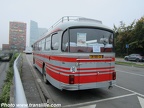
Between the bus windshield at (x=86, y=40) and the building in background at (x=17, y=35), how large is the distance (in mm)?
77279

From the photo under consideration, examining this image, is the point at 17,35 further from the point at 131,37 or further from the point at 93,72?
the point at 93,72

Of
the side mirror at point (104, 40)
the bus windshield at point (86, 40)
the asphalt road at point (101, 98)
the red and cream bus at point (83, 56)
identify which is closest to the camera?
the asphalt road at point (101, 98)

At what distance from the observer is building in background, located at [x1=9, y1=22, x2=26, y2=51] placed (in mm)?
82438

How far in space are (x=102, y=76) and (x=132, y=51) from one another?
39840mm

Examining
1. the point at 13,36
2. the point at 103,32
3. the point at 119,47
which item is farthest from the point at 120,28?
the point at 13,36

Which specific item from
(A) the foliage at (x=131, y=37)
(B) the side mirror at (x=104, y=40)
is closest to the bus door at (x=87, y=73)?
(B) the side mirror at (x=104, y=40)

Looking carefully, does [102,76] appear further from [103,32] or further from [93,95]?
[103,32]

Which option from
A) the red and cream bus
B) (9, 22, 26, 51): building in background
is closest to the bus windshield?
the red and cream bus

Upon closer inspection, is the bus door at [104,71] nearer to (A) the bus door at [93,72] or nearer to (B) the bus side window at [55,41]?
(A) the bus door at [93,72]

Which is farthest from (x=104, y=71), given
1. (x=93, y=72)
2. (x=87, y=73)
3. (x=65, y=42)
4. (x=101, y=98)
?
(x=65, y=42)

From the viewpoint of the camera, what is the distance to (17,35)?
3310 inches

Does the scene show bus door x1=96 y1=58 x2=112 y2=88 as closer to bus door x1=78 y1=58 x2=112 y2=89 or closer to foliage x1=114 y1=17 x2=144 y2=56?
bus door x1=78 y1=58 x2=112 y2=89

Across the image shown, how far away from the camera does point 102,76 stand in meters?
7.08

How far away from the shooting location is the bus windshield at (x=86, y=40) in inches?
Result: 266
